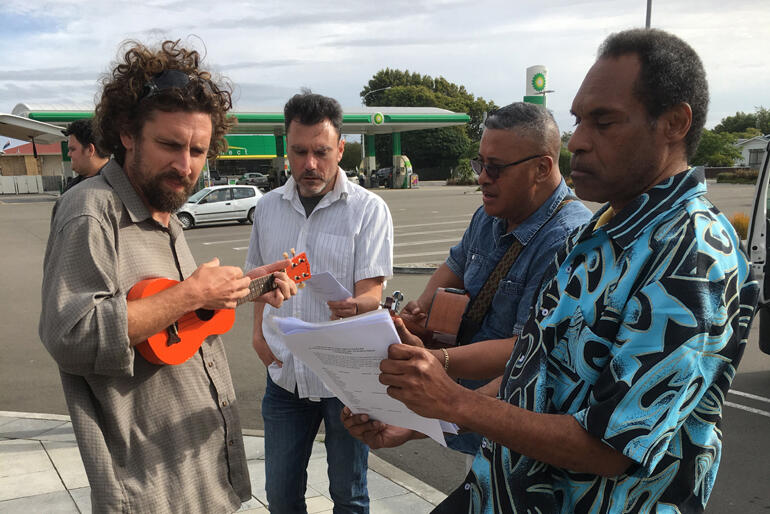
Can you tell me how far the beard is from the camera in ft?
6.62

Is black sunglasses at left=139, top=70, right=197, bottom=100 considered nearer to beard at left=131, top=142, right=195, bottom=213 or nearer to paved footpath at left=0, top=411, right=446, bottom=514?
beard at left=131, top=142, right=195, bottom=213

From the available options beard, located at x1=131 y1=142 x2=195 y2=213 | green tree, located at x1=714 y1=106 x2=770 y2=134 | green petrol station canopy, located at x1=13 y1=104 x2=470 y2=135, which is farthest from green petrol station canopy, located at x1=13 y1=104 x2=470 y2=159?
green tree, located at x1=714 y1=106 x2=770 y2=134

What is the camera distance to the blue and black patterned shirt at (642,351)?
1075 millimetres

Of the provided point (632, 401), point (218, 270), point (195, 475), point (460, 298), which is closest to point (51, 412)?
point (195, 475)

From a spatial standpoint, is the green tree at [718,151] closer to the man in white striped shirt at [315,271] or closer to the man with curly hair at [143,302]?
the man in white striped shirt at [315,271]

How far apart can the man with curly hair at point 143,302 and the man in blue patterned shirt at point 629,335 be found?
0.87 m

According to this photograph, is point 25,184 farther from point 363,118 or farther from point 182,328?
point 182,328

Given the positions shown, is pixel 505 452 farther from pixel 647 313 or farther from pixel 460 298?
pixel 460 298

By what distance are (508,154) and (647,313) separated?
114 cm

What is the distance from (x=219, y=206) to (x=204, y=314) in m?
18.6

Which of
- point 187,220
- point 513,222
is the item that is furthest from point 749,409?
point 187,220

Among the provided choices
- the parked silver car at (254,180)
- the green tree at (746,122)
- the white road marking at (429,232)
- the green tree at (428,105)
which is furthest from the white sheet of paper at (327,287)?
the green tree at (746,122)

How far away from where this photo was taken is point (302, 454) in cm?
271

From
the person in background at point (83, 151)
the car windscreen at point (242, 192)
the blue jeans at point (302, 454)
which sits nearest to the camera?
the blue jeans at point (302, 454)
